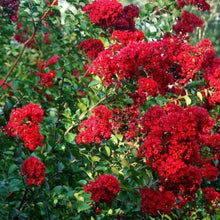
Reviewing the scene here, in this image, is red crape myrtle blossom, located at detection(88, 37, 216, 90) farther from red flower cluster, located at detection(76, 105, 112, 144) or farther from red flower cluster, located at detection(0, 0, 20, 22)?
red flower cluster, located at detection(0, 0, 20, 22)

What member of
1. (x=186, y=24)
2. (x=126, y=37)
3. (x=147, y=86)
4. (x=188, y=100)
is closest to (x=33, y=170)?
(x=147, y=86)

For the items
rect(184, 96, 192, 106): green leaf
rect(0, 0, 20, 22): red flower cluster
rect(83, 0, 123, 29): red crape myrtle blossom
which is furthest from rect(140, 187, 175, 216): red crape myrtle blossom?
rect(0, 0, 20, 22): red flower cluster

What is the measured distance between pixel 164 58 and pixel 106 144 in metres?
0.80

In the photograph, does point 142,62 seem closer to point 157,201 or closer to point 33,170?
point 157,201

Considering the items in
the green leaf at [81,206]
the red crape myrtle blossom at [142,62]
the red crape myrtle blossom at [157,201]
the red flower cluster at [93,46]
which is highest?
the red crape myrtle blossom at [142,62]

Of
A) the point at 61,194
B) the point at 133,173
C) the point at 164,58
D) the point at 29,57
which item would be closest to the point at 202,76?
the point at 164,58

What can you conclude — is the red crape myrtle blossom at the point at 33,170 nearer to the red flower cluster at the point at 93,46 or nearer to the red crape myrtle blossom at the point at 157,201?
the red crape myrtle blossom at the point at 157,201

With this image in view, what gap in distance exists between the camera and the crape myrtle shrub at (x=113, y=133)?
3.01 meters

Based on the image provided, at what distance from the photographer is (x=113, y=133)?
154 inches

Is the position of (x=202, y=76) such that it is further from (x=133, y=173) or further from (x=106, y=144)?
(x=133, y=173)

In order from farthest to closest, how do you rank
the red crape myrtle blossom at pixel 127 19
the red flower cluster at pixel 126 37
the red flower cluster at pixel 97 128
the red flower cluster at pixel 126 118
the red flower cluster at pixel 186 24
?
the red flower cluster at pixel 186 24 → the red crape myrtle blossom at pixel 127 19 → the red flower cluster at pixel 126 37 → the red flower cluster at pixel 126 118 → the red flower cluster at pixel 97 128

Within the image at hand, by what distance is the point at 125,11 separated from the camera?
4.77 metres

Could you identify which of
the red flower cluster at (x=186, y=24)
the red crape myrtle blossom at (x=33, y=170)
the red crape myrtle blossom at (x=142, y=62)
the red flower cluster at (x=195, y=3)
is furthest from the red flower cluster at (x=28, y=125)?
the red flower cluster at (x=195, y=3)

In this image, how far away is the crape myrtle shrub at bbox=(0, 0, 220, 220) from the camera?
3.01 meters
